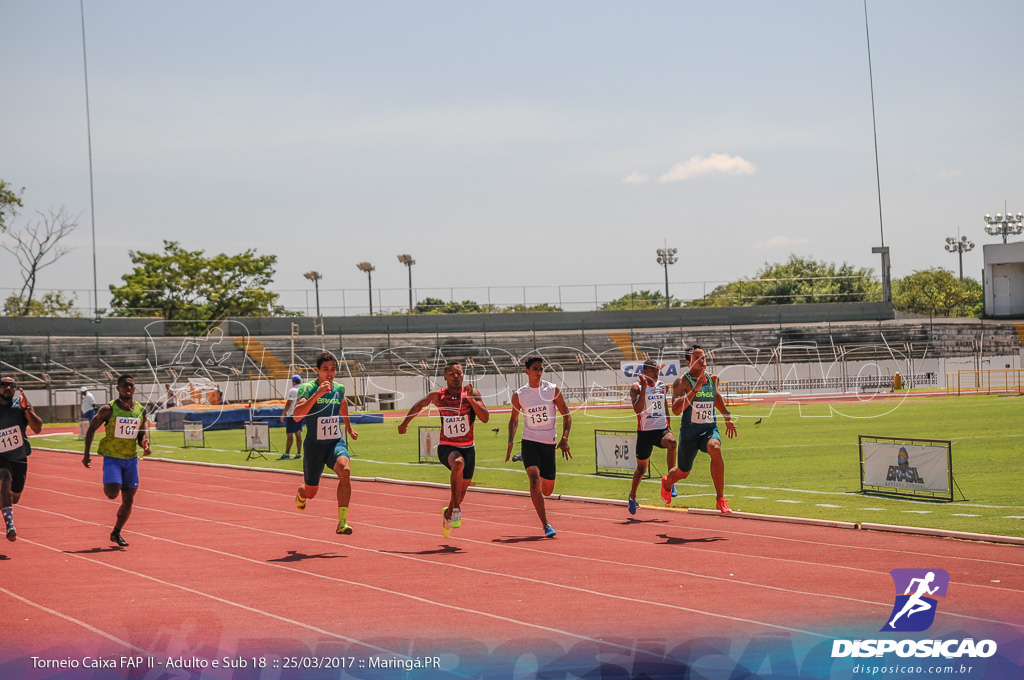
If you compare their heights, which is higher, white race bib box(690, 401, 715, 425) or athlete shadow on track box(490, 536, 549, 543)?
white race bib box(690, 401, 715, 425)

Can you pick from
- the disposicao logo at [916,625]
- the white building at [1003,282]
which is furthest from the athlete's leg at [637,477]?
the white building at [1003,282]

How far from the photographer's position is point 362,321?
7269 centimetres

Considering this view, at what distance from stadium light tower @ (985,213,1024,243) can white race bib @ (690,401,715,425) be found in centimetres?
8692

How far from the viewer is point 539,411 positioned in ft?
40.3

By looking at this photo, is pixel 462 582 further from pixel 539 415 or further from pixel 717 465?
pixel 717 465

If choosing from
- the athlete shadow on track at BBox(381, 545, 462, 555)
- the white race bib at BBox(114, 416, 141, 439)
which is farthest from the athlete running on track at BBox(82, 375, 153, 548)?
the athlete shadow on track at BBox(381, 545, 462, 555)

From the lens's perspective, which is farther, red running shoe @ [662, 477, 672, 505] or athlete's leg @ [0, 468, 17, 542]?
red running shoe @ [662, 477, 672, 505]

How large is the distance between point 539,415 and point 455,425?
1075mm

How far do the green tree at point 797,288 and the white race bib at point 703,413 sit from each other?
62621 mm

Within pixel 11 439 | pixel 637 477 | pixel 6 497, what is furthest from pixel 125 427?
pixel 637 477

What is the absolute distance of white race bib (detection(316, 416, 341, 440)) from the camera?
1226 centimetres

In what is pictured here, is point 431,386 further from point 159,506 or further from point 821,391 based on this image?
point 159,506

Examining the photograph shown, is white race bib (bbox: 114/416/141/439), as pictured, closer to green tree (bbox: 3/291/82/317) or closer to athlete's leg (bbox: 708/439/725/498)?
athlete's leg (bbox: 708/439/725/498)

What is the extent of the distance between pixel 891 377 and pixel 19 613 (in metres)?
55.7
